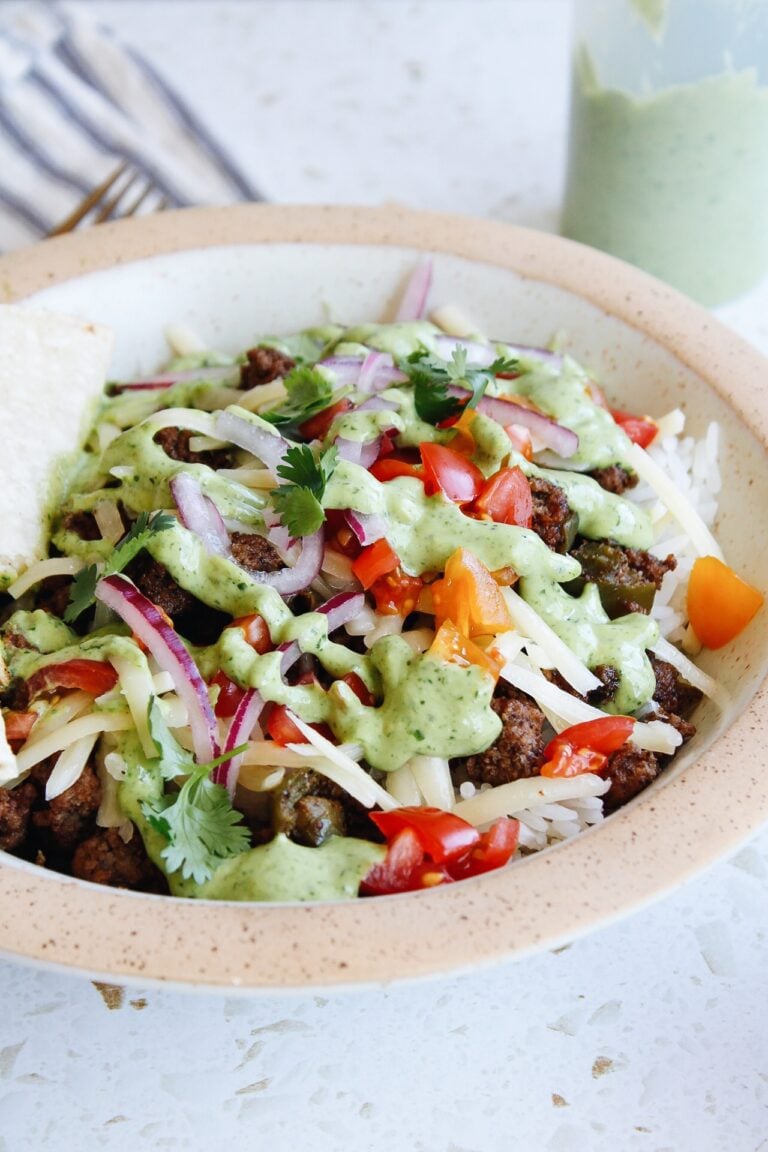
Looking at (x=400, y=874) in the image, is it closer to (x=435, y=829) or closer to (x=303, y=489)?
(x=435, y=829)

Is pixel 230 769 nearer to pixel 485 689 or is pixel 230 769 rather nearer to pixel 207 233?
pixel 485 689

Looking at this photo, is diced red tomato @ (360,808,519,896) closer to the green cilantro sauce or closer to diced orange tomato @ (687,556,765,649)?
the green cilantro sauce

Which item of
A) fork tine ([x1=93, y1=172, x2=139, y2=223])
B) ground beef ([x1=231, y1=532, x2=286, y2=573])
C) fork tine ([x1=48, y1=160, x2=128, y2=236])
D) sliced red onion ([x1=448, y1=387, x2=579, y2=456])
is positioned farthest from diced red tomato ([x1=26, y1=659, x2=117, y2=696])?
fork tine ([x1=93, y1=172, x2=139, y2=223])

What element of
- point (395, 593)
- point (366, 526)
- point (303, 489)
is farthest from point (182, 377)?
point (395, 593)

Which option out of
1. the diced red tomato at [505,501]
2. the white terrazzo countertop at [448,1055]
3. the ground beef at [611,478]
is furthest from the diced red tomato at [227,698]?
the ground beef at [611,478]

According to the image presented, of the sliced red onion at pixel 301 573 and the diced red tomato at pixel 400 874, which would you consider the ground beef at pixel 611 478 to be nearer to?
the sliced red onion at pixel 301 573
